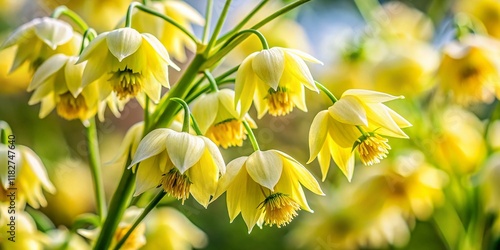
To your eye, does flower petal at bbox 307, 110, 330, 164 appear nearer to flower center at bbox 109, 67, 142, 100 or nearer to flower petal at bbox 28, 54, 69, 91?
flower center at bbox 109, 67, 142, 100

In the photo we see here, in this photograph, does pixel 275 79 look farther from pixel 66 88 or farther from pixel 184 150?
pixel 66 88

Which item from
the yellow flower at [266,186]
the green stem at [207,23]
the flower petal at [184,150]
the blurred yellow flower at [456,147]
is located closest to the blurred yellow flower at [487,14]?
the blurred yellow flower at [456,147]

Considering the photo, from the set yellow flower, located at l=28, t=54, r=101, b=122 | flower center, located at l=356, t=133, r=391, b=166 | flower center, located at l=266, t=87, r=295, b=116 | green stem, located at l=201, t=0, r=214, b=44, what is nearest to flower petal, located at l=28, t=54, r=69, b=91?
yellow flower, located at l=28, t=54, r=101, b=122

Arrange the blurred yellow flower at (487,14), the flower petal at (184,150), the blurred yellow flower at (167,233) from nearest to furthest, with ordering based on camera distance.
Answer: the flower petal at (184,150), the blurred yellow flower at (167,233), the blurred yellow flower at (487,14)

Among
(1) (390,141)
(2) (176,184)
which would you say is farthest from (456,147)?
(2) (176,184)

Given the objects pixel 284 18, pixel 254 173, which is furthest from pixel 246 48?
pixel 254 173

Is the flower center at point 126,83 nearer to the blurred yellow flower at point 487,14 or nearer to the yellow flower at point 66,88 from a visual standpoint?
the yellow flower at point 66,88
